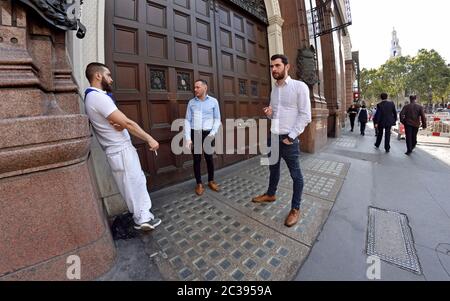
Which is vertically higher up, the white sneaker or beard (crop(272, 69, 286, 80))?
beard (crop(272, 69, 286, 80))

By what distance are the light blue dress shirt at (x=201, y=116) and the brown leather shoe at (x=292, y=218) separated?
5.65 feet

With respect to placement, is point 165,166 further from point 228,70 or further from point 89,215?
point 228,70

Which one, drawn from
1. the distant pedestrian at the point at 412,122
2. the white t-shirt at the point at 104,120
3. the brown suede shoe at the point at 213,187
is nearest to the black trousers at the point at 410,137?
the distant pedestrian at the point at 412,122

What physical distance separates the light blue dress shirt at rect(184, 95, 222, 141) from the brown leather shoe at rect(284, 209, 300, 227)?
1723 millimetres

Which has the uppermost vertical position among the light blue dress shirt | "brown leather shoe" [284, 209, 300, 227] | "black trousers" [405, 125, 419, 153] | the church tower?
the church tower

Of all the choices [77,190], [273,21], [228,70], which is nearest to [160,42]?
[228,70]

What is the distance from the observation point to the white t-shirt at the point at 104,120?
192cm

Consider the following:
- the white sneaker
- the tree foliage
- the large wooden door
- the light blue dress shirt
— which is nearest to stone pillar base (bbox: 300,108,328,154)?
the large wooden door

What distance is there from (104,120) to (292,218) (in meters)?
2.42

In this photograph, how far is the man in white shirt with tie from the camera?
2.36 metres

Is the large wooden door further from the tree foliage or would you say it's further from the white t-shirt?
the tree foliage

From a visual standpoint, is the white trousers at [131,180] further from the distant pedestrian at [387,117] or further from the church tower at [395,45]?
the church tower at [395,45]
